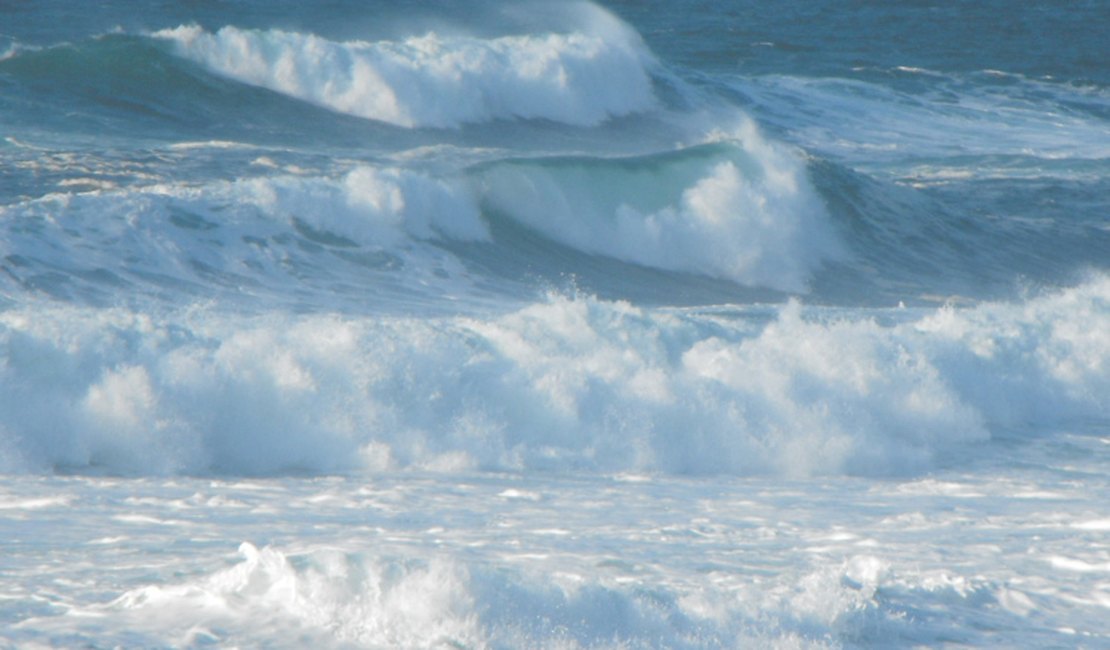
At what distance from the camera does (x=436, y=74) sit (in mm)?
18641

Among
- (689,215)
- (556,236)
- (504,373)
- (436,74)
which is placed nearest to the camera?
A: (504,373)

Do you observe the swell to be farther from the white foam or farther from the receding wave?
the receding wave

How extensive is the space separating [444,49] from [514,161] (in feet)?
23.2

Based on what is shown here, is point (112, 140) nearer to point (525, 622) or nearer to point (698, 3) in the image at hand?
point (525, 622)

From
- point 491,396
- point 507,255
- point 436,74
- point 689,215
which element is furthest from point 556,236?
point 436,74

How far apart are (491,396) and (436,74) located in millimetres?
12274

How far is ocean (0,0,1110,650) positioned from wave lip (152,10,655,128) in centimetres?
9

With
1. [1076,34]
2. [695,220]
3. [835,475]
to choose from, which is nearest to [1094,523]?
[835,475]

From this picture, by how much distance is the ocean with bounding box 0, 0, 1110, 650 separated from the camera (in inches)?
169

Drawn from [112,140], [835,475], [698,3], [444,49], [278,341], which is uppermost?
[698,3]

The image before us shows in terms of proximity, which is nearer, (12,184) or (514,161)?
(12,184)

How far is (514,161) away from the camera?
43.3 feet

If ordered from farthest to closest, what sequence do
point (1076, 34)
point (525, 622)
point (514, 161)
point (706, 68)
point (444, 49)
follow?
1. point (1076, 34)
2. point (706, 68)
3. point (444, 49)
4. point (514, 161)
5. point (525, 622)

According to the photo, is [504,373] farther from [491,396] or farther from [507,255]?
[507,255]
